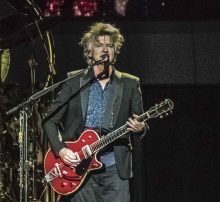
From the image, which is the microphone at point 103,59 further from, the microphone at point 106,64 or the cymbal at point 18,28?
the cymbal at point 18,28

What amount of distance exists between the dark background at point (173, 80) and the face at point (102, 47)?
2222 mm

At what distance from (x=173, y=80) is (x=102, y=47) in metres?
2.48

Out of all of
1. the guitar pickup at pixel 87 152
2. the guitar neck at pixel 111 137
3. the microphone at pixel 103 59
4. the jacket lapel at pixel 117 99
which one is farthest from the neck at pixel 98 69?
the guitar pickup at pixel 87 152

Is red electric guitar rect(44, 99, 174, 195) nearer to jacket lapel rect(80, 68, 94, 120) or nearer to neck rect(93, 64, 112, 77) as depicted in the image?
jacket lapel rect(80, 68, 94, 120)

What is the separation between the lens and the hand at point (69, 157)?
456 centimetres

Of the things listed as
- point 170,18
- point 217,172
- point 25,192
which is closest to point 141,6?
point 170,18

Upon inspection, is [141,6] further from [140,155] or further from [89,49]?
[89,49]

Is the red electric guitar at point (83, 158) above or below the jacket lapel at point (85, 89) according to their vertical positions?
below

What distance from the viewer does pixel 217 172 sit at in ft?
22.5

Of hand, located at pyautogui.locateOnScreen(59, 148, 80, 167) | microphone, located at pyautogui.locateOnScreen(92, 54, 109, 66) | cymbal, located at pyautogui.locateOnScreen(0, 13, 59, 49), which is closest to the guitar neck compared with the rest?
hand, located at pyautogui.locateOnScreen(59, 148, 80, 167)

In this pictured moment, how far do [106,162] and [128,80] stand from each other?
71 cm

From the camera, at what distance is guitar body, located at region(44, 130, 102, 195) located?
14.9 ft

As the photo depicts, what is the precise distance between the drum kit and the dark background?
0.71 meters

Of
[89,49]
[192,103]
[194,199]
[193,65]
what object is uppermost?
[89,49]
